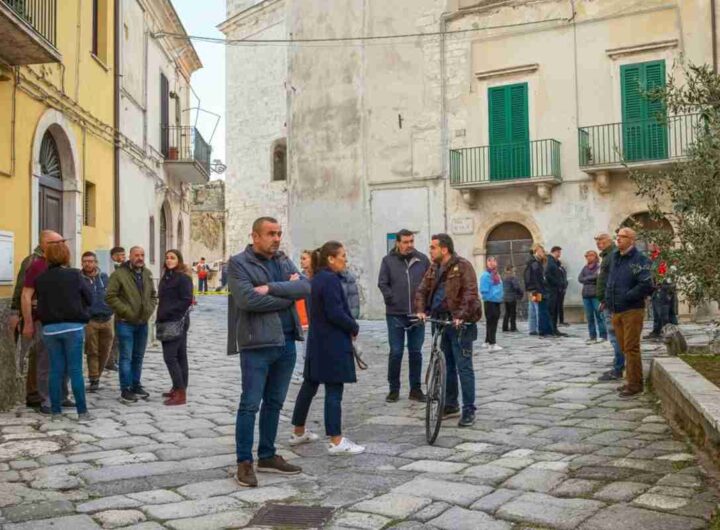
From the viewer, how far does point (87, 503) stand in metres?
4.89

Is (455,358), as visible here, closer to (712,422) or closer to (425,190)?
(712,422)

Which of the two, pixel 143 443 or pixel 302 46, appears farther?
pixel 302 46

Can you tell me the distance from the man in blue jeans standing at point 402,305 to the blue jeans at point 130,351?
2.74m

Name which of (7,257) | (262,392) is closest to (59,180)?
(7,257)

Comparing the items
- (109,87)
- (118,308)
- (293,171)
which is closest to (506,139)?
(293,171)

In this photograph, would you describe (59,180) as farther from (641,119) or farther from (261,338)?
(641,119)

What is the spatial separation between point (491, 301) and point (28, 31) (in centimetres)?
844

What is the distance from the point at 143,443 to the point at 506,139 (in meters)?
16.1

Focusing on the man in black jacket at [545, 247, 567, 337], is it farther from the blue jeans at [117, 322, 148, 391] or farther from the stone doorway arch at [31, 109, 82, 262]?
the blue jeans at [117, 322, 148, 391]

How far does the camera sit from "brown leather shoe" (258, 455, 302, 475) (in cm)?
552

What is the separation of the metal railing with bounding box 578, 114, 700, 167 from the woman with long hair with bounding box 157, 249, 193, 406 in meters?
12.6

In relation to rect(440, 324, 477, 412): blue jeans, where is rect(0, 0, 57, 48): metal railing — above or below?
above

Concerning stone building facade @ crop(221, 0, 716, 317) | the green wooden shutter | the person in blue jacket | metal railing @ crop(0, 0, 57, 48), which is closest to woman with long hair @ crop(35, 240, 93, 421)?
metal railing @ crop(0, 0, 57, 48)

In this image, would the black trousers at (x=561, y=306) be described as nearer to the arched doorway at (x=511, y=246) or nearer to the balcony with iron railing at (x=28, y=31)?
the arched doorway at (x=511, y=246)
